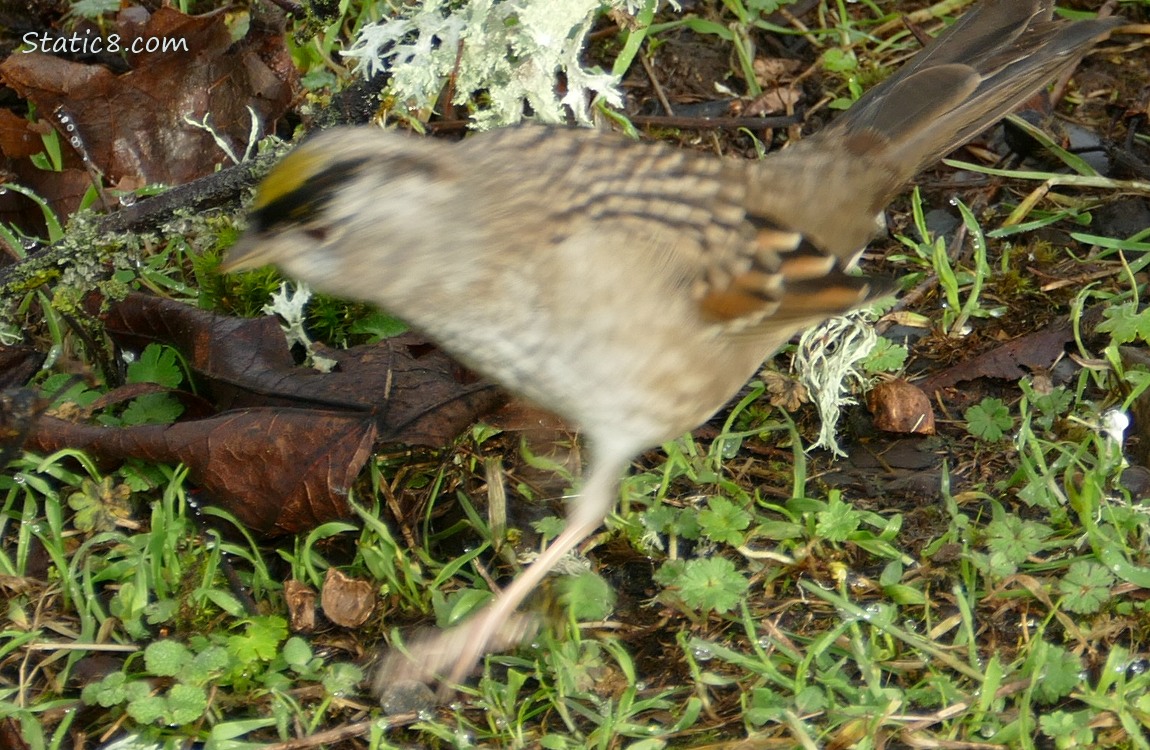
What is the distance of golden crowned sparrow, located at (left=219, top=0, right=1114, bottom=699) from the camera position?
9.47 ft

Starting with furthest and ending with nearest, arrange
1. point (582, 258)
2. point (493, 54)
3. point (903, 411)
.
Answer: point (493, 54), point (903, 411), point (582, 258)

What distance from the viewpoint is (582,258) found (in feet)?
9.86

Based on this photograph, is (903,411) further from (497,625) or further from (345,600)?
(345,600)

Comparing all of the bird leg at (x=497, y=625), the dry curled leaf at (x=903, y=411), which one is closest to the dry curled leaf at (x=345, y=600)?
the bird leg at (x=497, y=625)

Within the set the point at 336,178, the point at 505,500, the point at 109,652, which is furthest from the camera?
the point at 505,500

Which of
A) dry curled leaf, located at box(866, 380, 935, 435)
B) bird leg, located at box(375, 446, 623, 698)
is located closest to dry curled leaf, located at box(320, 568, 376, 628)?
bird leg, located at box(375, 446, 623, 698)

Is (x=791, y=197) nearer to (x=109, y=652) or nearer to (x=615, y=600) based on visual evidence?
(x=615, y=600)

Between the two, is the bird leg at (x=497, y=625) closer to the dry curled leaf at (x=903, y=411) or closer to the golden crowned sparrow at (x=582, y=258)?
the golden crowned sparrow at (x=582, y=258)

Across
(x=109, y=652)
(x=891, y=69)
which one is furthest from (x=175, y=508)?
(x=891, y=69)

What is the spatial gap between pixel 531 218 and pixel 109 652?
1.42m

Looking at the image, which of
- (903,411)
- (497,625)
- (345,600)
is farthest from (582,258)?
(903,411)

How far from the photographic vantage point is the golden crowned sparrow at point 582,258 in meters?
2.89

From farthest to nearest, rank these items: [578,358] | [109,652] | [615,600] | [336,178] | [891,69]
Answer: [891,69] < [615,600] < [109,652] < [578,358] < [336,178]

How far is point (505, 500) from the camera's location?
3592mm
